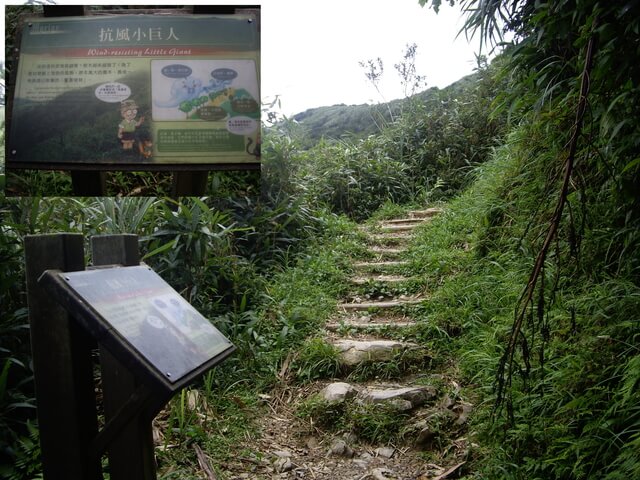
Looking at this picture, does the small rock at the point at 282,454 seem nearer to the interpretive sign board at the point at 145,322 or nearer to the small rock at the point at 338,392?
the small rock at the point at 338,392

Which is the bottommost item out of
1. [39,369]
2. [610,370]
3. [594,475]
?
[594,475]

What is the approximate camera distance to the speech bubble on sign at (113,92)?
2.03 meters

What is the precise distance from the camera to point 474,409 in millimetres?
2762

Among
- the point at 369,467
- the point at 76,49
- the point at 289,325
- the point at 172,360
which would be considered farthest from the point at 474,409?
the point at 76,49

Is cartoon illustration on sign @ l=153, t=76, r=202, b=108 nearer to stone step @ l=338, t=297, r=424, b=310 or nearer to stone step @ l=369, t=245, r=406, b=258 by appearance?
stone step @ l=338, t=297, r=424, b=310

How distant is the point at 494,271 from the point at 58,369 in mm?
2921

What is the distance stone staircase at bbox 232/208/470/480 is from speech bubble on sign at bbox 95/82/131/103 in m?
1.72

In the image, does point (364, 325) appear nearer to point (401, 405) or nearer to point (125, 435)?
point (401, 405)

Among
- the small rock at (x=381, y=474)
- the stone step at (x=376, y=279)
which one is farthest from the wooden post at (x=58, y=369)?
the stone step at (x=376, y=279)

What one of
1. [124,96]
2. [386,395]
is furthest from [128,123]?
[386,395]

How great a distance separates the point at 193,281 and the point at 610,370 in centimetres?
238

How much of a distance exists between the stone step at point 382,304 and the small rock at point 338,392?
1.02m

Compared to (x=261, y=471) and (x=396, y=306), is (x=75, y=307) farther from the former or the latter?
(x=396, y=306)

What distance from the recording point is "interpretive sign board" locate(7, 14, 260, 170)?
203 cm
